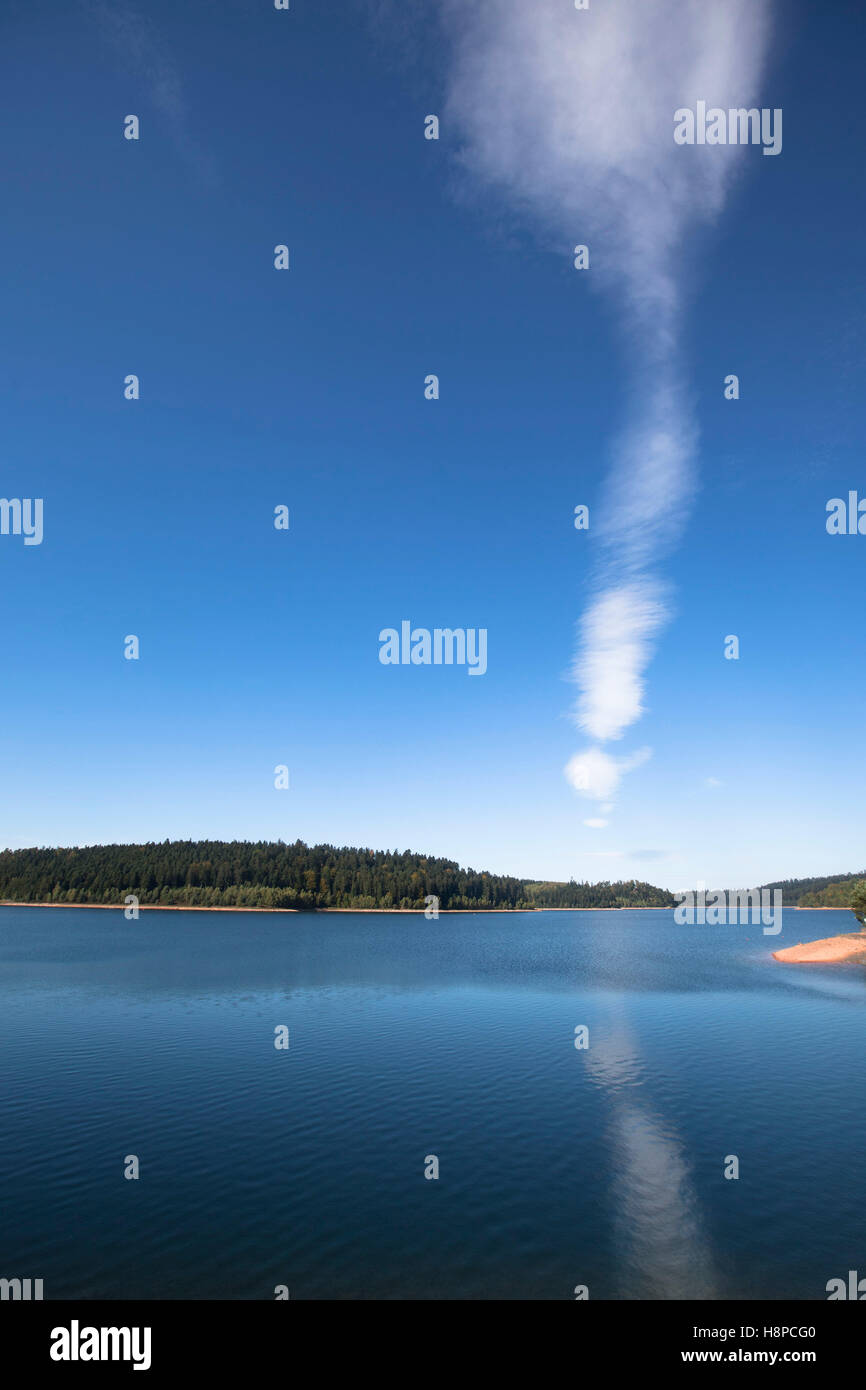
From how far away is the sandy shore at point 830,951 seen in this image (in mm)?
109000

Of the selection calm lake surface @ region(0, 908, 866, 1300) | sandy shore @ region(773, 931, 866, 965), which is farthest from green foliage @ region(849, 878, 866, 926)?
calm lake surface @ region(0, 908, 866, 1300)

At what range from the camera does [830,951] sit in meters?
112

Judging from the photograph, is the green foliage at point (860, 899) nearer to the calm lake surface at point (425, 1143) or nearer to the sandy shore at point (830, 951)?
the sandy shore at point (830, 951)

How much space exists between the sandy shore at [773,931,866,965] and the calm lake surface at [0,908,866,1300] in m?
46.2

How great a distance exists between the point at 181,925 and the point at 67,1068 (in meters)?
132

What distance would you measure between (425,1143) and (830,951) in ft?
367

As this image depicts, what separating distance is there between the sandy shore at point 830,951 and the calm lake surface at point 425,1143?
1818 inches

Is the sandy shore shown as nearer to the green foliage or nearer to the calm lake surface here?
the green foliage

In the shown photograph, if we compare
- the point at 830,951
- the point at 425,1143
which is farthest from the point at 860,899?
the point at 425,1143

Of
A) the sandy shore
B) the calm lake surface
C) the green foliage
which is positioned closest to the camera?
the calm lake surface

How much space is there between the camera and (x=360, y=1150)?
95.8ft

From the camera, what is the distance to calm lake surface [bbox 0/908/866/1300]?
2048 centimetres

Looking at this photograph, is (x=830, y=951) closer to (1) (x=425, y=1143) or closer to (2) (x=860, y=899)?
(2) (x=860, y=899)
